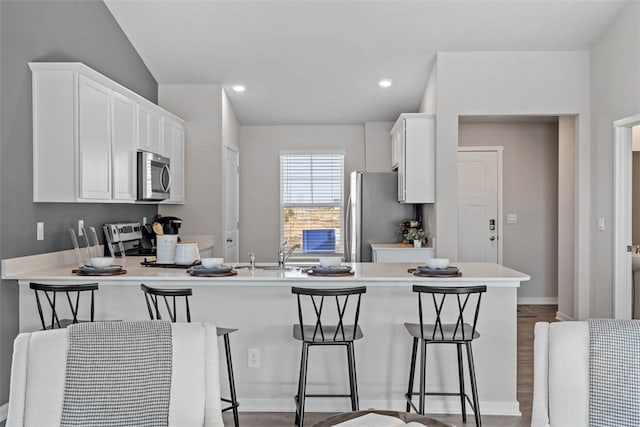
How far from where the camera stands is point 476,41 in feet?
16.3

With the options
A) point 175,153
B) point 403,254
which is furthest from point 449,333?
point 175,153

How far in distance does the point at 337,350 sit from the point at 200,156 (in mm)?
3198

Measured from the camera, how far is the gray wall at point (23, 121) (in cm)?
331

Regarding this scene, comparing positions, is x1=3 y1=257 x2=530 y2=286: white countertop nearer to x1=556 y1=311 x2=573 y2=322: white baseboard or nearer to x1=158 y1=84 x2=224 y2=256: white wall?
x1=158 y1=84 x2=224 y2=256: white wall

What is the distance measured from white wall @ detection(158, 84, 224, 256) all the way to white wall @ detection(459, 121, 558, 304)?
3.07 m

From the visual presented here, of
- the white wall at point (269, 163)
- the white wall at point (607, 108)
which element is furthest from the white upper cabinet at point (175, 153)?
the white wall at point (607, 108)

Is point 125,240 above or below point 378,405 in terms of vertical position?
above

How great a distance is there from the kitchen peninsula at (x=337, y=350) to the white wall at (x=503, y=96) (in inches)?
69.7

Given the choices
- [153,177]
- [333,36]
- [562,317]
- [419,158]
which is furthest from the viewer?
[562,317]

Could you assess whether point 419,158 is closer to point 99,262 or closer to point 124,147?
point 124,147

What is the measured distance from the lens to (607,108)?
15.7 feet

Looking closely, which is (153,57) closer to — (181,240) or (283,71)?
(283,71)

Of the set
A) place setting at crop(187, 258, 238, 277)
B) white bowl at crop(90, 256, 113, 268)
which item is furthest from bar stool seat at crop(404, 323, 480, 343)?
white bowl at crop(90, 256, 113, 268)

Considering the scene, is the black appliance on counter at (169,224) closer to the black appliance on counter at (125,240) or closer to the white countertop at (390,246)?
the black appliance on counter at (125,240)
